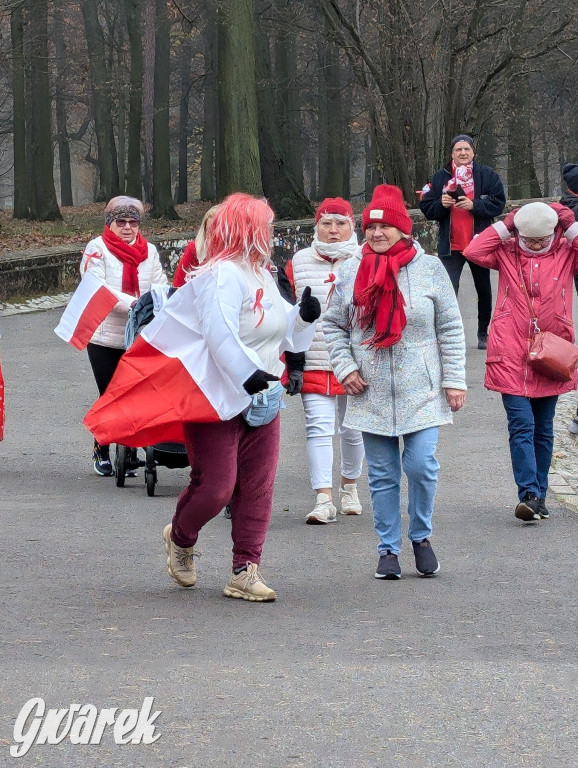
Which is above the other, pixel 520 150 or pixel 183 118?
pixel 183 118

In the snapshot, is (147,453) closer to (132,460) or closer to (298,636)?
(132,460)

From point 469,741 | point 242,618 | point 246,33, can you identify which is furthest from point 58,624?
point 246,33

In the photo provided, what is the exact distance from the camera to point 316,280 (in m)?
7.96

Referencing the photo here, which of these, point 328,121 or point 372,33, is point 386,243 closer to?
point 372,33

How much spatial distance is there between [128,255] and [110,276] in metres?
0.18

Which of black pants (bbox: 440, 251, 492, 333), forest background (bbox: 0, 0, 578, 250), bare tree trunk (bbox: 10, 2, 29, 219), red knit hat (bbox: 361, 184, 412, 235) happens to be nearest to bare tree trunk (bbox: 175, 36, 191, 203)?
forest background (bbox: 0, 0, 578, 250)

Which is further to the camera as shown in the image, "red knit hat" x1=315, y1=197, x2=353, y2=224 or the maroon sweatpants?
"red knit hat" x1=315, y1=197, x2=353, y2=224

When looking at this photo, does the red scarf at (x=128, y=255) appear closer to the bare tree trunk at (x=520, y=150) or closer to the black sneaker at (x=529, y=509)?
the black sneaker at (x=529, y=509)

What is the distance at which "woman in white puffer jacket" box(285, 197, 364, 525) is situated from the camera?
7.95m

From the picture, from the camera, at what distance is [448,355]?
Result: 6.52 metres

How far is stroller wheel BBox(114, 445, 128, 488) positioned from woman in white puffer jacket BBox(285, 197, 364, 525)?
4.87ft

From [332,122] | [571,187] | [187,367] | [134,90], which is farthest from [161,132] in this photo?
[187,367]

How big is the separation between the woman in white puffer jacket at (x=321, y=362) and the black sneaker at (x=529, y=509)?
40.1 inches

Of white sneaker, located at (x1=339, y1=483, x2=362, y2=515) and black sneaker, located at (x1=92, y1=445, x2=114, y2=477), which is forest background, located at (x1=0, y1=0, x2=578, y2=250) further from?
white sneaker, located at (x1=339, y1=483, x2=362, y2=515)
